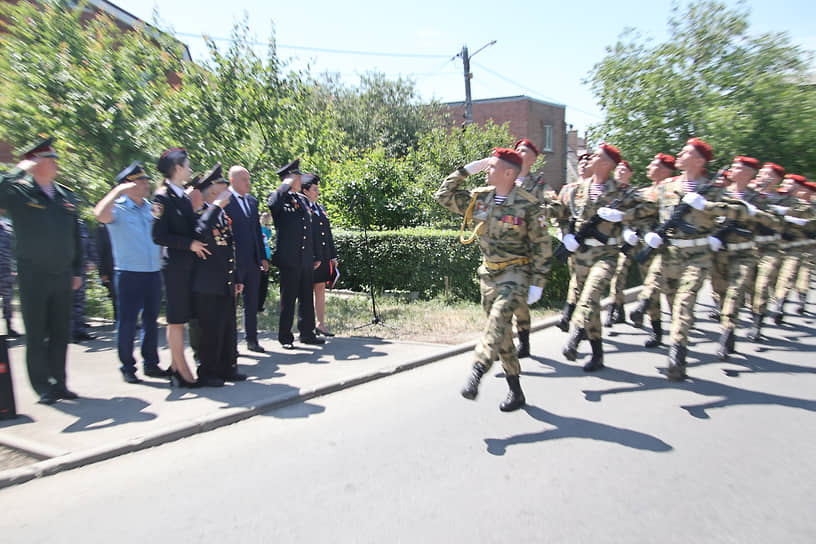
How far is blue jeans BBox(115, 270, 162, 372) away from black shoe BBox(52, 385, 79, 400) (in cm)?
63

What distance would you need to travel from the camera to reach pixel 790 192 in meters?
8.43

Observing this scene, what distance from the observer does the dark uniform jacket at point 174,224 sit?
16.2ft

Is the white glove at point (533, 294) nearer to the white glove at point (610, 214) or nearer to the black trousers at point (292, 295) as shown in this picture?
the white glove at point (610, 214)

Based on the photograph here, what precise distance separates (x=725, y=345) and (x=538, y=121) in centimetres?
2739

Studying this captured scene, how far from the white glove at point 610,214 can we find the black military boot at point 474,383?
2.69 meters

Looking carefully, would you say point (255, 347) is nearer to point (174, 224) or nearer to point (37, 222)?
point (174, 224)

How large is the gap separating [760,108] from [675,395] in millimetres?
9747

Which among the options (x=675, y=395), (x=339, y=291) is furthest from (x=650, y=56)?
(x=675, y=395)

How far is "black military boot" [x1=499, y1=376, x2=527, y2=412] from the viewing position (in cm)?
470

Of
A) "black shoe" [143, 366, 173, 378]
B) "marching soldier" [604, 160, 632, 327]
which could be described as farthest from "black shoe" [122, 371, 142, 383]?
"marching soldier" [604, 160, 632, 327]

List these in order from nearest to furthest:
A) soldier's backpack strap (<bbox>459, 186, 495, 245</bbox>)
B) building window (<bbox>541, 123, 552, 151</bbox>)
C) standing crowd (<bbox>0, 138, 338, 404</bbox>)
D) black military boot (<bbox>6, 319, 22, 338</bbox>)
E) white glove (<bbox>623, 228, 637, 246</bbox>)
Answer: standing crowd (<bbox>0, 138, 338, 404</bbox>) < soldier's backpack strap (<bbox>459, 186, 495, 245</bbox>) < white glove (<bbox>623, 228, 637, 246</bbox>) < black military boot (<bbox>6, 319, 22, 338</bbox>) < building window (<bbox>541, 123, 552, 151</bbox>)

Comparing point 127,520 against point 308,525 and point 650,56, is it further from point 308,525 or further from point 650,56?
point 650,56

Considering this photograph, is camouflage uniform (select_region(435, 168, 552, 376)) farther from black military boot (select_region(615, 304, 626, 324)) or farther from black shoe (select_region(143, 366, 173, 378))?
black military boot (select_region(615, 304, 626, 324))

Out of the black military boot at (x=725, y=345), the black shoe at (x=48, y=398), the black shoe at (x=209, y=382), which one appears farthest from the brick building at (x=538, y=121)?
the black shoe at (x=48, y=398)
